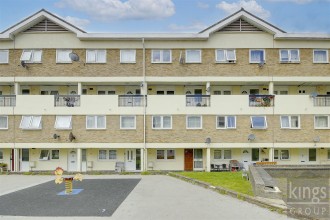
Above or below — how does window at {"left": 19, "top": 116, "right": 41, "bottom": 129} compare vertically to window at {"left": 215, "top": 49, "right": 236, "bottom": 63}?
below

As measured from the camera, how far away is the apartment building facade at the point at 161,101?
29234 millimetres

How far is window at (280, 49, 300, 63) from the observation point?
30047 millimetres

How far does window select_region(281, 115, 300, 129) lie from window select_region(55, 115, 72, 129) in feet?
52.8

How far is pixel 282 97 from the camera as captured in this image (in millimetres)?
29422

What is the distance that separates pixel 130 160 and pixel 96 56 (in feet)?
27.9

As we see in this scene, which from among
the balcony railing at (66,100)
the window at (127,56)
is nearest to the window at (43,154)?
the balcony railing at (66,100)

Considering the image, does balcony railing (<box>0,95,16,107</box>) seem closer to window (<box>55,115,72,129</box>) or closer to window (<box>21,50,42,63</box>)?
window (<box>21,50,42,63</box>)

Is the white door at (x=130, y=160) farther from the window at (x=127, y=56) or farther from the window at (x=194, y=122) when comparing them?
the window at (x=127, y=56)

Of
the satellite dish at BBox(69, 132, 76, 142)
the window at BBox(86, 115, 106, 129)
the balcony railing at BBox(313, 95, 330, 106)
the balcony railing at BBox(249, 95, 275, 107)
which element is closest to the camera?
the satellite dish at BBox(69, 132, 76, 142)

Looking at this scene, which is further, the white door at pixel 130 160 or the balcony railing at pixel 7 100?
the white door at pixel 130 160

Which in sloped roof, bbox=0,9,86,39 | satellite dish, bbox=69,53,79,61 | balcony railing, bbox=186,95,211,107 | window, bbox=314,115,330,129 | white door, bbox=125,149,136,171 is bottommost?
white door, bbox=125,149,136,171

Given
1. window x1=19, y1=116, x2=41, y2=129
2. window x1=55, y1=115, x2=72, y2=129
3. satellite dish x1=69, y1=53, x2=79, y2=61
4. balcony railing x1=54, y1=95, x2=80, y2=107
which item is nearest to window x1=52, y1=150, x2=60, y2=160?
window x1=55, y1=115, x2=72, y2=129

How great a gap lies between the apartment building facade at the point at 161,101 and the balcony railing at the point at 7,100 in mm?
76

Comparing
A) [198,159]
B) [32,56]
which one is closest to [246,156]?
[198,159]
